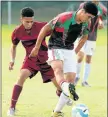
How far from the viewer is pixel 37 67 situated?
29.1ft

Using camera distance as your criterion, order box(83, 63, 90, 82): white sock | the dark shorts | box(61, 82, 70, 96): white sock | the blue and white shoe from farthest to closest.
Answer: box(83, 63, 90, 82): white sock → the dark shorts → the blue and white shoe → box(61, 82, 70, 96): white sock

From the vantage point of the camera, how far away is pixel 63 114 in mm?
8375

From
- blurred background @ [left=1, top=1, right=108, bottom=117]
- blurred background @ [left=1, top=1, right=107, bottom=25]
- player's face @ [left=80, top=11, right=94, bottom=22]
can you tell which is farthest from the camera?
blurred background @ [left=1, top=1, right=107, bottom=25]

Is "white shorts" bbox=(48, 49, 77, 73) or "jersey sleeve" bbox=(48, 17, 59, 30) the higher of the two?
"jersey sleeve" bbox=(48, 17, 59, 30)

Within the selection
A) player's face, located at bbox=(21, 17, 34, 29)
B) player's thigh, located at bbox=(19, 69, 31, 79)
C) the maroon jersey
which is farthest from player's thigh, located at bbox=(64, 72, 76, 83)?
player's face, located at bbox=(21, 17, 34, 29)

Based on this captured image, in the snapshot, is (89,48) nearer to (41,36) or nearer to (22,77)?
(22,77)

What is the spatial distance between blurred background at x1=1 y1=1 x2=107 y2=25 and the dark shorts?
27.4 meters

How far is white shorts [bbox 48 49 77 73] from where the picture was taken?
8.26m

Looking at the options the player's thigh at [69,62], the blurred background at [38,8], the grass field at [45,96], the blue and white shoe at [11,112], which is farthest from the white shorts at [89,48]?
the blurred background at [38,8]

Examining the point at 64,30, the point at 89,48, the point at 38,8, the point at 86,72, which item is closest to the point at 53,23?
the point at 64,30

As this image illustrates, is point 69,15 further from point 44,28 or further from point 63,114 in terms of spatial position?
point 63,114

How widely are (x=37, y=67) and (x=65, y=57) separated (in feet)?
2.35

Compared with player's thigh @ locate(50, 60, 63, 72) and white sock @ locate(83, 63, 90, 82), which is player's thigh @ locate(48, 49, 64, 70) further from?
white sock @ locate(83, 63, 90, 82)

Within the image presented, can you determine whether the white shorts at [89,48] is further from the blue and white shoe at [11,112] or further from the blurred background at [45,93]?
the blue and white shoe at [11,112]
